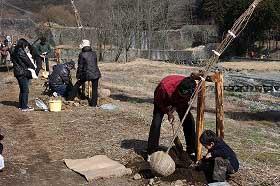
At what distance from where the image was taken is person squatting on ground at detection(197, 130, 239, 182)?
20.8ft

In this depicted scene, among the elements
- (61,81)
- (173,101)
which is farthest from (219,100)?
(61,81)

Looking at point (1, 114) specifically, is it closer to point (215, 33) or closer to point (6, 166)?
point (6, 166)

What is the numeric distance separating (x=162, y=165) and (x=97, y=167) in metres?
1.07

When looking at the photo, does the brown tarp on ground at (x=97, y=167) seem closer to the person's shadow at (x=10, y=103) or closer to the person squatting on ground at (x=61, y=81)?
the person's shadow at (x=10, y=103)

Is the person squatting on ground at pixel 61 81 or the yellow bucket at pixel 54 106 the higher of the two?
the person squatting on ground at pixel 61 81

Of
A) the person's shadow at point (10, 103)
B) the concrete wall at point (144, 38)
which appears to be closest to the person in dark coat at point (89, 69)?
the person's shadow at point (10, 103)

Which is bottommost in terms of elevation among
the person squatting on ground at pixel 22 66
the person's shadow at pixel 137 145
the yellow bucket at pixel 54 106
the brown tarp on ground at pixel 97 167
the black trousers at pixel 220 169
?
the brown tarp on ground at pixel 97 167

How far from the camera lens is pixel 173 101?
23.3 feet

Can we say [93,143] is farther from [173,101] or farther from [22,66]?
[22,66]

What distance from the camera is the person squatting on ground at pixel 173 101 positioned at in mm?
6797

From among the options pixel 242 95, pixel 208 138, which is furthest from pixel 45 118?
pixel 242 95

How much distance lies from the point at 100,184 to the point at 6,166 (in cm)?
149

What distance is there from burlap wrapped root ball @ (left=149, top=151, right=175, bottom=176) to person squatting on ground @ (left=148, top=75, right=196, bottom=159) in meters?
0.77

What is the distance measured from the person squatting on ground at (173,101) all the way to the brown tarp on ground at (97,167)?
0.62 m
